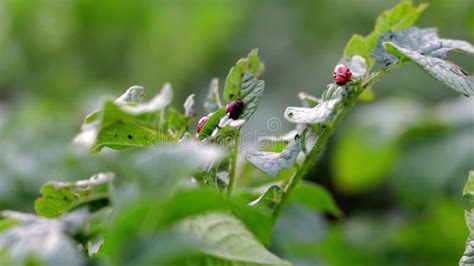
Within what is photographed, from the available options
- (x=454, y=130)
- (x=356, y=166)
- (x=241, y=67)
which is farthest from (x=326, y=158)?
(x=241, y=67)

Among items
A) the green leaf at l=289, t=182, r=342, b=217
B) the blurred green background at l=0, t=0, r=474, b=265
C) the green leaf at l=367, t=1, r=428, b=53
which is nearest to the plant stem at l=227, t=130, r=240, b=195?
the green leaf at l=367, t=1, r=428, b=53

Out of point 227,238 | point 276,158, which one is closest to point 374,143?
point 276,158

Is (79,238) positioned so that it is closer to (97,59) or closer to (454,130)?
(454,130)

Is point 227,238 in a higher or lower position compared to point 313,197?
higher

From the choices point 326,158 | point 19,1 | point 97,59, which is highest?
point 19,1

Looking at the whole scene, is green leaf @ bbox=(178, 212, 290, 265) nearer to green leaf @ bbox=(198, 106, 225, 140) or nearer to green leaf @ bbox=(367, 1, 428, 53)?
green leaf @ bbox=(198, 106, 225, 140)

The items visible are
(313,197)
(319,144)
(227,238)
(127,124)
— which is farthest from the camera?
(313,197)

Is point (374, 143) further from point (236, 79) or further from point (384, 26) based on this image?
point (236, 79)
